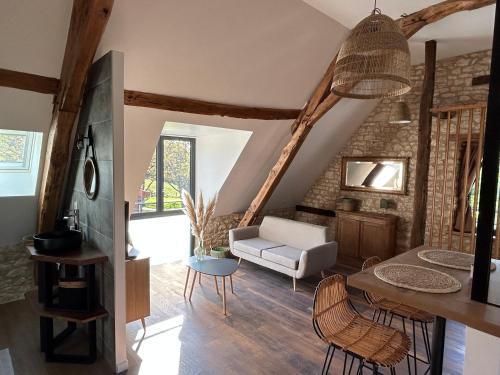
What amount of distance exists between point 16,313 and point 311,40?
474 cm

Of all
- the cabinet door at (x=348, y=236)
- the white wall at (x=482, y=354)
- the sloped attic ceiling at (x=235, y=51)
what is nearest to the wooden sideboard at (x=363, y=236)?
the cabinet door at (x=348, y=236)

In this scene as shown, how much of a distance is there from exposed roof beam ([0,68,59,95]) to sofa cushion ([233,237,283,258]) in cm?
342

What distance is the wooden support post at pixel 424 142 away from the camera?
4355 mm


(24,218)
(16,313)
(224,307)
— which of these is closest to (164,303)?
(224,307)

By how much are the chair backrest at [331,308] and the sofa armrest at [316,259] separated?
2.07 meters

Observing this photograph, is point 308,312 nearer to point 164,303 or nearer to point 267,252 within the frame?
point 267,252

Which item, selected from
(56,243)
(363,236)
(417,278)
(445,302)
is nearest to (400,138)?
(363,236)

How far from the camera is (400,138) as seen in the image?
18.5 ft

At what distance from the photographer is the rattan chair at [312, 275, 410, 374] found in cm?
189

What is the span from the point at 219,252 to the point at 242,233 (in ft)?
1.94

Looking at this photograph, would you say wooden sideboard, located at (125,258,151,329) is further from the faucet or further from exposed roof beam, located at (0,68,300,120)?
exposed roof beam, located at (0,68,300,120)

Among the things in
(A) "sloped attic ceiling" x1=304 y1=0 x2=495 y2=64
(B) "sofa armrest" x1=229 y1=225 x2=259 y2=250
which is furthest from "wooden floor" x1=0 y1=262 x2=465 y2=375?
(A) "sloped attic ceiling" x1=304 y1=0 x2=495 y2=64

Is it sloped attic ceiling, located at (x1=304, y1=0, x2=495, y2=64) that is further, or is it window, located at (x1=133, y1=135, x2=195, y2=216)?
window, located at (x1=133, y1=135, x2=195, y2=216)

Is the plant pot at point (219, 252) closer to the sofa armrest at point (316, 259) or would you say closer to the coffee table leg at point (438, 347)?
the sofa armrest at point (316, 259)
